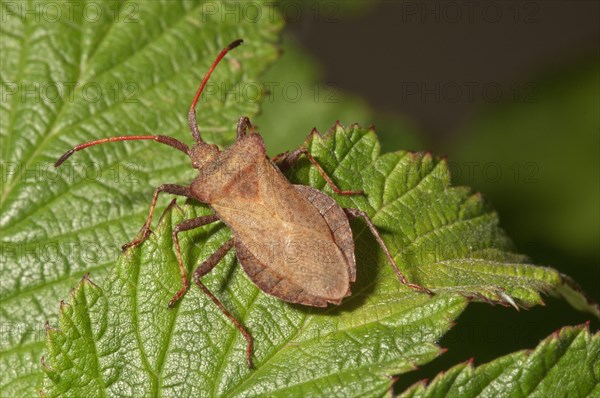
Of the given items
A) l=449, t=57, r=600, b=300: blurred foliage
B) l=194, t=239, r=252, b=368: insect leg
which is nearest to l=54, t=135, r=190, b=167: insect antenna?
l=194, t=239, r=252, b=368: insect leg

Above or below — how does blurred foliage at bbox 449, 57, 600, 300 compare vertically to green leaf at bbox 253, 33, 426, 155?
below

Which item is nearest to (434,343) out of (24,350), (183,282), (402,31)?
(183,282)

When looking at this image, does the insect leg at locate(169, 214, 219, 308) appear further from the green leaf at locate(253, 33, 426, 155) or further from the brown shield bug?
the green leaf at locate(253, 33, 426, 155)

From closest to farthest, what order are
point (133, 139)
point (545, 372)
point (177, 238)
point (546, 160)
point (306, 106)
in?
1. point (545, 372)
2. point (177, 238)
3. point (133, 139)
4. point (306, 106)
5. point (546, 160)

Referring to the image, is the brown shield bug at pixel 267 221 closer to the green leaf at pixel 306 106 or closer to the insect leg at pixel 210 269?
the insect leg at pixel 210 269

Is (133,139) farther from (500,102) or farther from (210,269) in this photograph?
(500,102)

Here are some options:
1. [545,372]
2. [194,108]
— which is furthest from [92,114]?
[545,372]

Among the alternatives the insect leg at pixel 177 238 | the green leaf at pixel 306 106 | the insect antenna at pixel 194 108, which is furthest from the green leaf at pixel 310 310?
the green leaf at pixel 306 106
